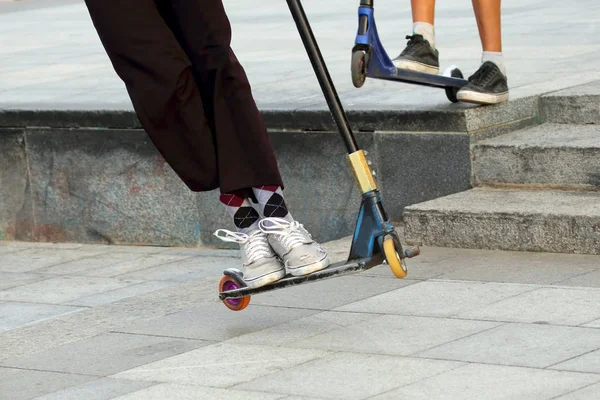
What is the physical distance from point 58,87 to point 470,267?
3.91m

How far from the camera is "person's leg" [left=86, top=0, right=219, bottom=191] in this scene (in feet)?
12.6

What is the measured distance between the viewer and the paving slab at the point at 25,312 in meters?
5.28

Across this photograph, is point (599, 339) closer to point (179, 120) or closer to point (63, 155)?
point (179, 120)

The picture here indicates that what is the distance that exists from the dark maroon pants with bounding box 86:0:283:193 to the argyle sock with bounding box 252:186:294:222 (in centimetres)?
4

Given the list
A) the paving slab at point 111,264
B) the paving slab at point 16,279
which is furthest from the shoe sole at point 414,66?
the paving slab at point 16,279

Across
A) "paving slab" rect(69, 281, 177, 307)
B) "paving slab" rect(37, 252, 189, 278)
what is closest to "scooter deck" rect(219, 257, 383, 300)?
"paving slab" rect(69, 281, 177, 307)

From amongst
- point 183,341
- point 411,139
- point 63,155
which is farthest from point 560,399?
point 63,155

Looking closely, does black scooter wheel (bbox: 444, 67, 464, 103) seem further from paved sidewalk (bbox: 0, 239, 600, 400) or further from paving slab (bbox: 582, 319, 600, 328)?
paving slab (bbox: 582, 319, 600, 328)

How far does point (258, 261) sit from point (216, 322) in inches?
13.7

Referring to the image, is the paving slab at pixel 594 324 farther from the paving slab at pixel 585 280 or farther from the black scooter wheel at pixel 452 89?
the black scooter wheel at pixel 452 89

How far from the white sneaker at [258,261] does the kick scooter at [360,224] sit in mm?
27

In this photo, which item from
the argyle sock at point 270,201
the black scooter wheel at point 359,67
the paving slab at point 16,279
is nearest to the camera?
the argyle sock at point 270,201

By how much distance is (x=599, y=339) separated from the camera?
350cm

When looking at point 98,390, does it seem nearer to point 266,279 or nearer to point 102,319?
point 266,279
